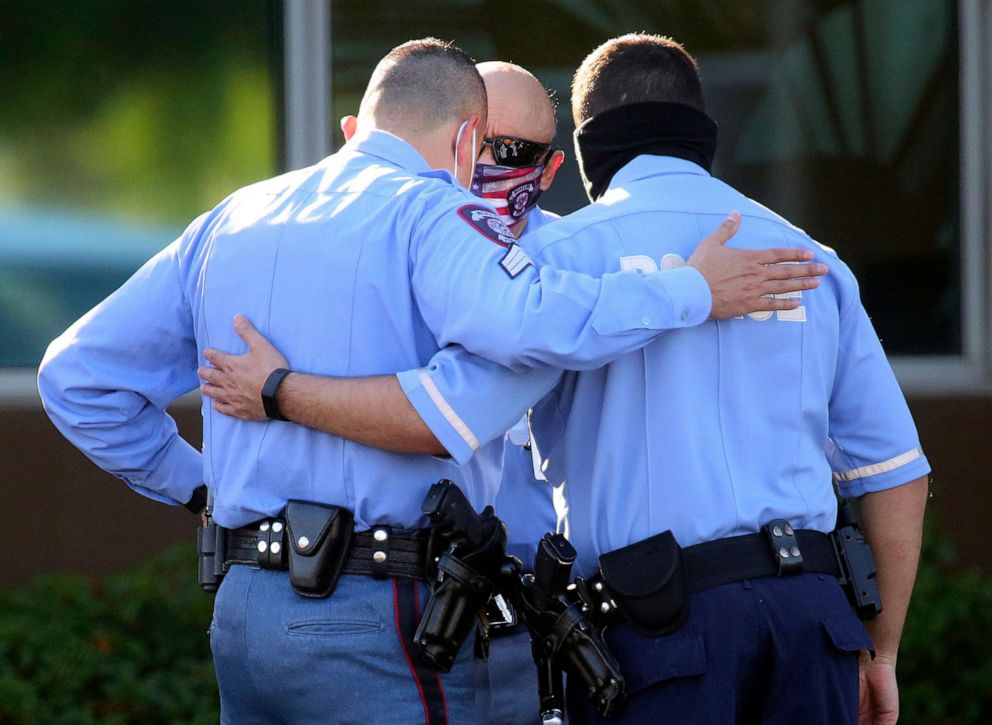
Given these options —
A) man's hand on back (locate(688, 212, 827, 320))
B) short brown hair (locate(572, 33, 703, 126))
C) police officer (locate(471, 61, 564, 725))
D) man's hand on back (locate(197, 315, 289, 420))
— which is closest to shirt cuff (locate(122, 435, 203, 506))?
man's hand on back (locate(197, 315, 289, 420))

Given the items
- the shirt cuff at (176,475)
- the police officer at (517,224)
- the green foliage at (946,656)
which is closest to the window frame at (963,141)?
the green foliage at (946,656)

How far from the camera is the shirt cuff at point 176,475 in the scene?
122 inches

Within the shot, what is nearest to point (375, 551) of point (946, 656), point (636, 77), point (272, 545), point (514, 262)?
point (272, 545)

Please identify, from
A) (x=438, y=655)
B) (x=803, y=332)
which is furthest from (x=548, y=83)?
(x=438, y=655)

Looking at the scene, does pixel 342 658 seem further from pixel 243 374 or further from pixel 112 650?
pixel 112 650

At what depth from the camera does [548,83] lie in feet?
18.9

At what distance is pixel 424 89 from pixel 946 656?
3.07 m

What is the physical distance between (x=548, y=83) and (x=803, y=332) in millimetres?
3310

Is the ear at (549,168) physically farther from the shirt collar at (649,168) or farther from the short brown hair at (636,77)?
the shirt collar at (649,168)

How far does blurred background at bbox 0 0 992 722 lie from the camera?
217 inches

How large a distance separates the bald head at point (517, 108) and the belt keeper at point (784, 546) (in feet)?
4.59

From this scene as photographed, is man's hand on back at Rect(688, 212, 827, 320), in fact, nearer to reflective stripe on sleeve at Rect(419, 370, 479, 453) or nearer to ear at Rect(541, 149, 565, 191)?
reflective stripe on sleeve at Rect(419, 370, 479, 453)

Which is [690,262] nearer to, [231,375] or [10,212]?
[231,375]

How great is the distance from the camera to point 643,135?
2773 mm
